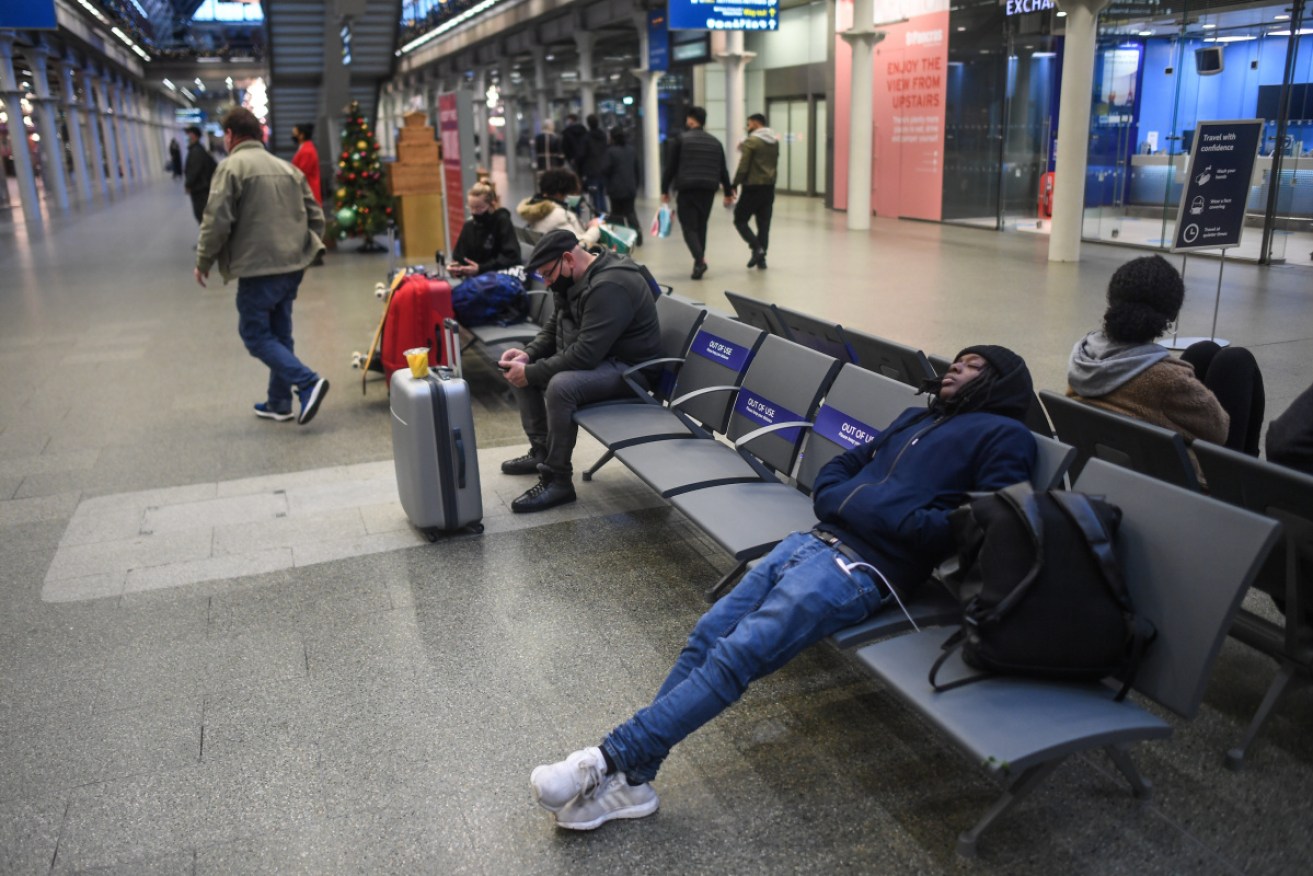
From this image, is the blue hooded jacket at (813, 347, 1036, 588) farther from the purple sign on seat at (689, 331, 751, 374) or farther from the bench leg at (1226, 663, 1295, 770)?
the purple sign on seat at (689, 331, 751, 374)

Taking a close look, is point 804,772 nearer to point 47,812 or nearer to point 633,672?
point 633,672

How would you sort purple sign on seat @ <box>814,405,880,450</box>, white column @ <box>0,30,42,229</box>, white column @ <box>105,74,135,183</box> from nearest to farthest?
purple sign on seat @ <box>814,405,880,450</box> → white column @ <box>0,30,42,229</box> → white column @ <box>105,74,135,183</box>

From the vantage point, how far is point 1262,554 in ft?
7.15

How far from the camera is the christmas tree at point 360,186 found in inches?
547

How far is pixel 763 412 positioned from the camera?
4.22 metres

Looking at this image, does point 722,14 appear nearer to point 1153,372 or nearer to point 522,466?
point 522,466

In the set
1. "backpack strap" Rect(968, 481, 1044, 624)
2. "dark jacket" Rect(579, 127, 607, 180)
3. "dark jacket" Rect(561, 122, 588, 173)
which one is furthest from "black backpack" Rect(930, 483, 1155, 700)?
"dark jacket" Rect(561, 122, 588, 173)

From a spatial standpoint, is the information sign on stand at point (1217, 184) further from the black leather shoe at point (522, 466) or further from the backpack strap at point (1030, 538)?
the backpack strap at point (1030, 538)

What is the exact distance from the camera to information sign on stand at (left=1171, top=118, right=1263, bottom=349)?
269 inches

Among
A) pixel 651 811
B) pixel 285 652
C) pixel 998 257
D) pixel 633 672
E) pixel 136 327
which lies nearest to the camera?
pixel 651 811

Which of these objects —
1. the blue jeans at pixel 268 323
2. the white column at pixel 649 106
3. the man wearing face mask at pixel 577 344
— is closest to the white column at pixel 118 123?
the white column at pixel 649 106

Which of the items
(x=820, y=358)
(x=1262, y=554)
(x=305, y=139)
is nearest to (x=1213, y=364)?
(x=820, y=358)

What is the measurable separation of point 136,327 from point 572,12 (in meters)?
19.1

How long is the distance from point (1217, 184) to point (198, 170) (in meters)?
11.6
